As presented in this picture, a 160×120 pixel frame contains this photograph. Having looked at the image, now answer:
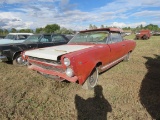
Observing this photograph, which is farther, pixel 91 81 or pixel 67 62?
pixel 91 81

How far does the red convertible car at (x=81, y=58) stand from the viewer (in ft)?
11.2

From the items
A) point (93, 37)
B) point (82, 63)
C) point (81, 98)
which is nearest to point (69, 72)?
point (82, 63)

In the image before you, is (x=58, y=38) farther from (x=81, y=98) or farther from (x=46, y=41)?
(x=81, y=98)

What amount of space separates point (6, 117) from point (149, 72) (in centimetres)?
485

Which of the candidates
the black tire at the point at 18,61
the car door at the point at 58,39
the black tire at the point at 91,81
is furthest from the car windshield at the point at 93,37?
the black tire at the point at 18,61

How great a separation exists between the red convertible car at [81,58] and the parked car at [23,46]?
2.05 metres

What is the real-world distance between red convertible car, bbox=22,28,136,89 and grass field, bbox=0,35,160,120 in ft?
1.50

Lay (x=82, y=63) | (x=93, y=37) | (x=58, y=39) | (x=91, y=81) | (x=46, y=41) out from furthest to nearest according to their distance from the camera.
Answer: (x=58, y=39)
(x=46, y=41)
(x=93, y=37)
(x=91, y=81)
(x=82, y=63)

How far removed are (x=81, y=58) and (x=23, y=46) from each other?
4.11 m

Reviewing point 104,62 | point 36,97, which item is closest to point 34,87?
point 36,97

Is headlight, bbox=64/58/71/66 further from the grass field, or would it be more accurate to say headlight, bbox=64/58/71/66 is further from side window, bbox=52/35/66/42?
side window, bbox=52/35/66/42

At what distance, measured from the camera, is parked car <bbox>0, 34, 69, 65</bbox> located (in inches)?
251

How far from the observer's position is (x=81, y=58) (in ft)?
11.4

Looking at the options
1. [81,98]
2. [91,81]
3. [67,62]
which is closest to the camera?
[67,62]
